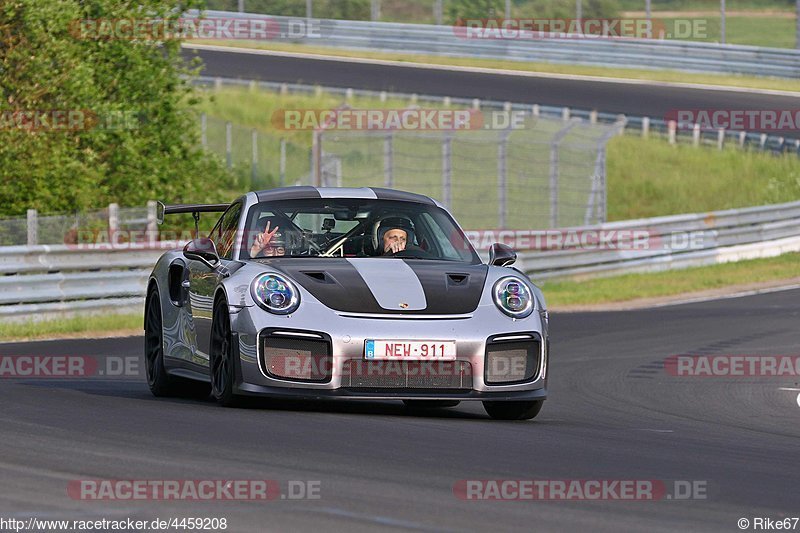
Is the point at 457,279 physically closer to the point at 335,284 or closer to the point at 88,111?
the point at 335,284

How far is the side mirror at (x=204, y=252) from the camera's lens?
31.8 feet

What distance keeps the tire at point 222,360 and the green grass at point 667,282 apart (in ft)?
46.1

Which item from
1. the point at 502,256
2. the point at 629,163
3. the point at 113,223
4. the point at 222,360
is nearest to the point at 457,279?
the point at 502,256

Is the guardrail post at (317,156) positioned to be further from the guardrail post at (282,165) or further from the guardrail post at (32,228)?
the guardrail post at (282,165)

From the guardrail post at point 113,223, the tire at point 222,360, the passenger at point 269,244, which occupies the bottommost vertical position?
the guardrail post at point 113,223

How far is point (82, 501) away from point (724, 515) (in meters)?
2.29

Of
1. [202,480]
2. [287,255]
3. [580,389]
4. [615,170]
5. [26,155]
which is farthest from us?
[615,170]

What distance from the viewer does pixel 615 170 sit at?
39.8 meters

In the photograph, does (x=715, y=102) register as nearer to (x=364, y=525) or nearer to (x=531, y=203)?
(x=531, y=203)

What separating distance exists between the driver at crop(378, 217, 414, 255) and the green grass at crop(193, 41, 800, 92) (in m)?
36.4

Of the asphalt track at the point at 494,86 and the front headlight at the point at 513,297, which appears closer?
the front headlight at the point at 513,297

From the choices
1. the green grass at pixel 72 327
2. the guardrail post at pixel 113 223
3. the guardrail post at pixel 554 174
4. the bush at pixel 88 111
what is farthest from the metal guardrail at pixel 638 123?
the green grass at pixel 72 327

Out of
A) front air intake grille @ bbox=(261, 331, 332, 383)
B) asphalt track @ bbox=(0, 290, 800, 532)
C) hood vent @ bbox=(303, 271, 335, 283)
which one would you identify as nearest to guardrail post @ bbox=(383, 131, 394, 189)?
asphalt track @ bbox=(0, 290, 800, 532)

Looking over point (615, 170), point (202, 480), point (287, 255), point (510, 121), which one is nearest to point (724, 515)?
point (202, 480)
